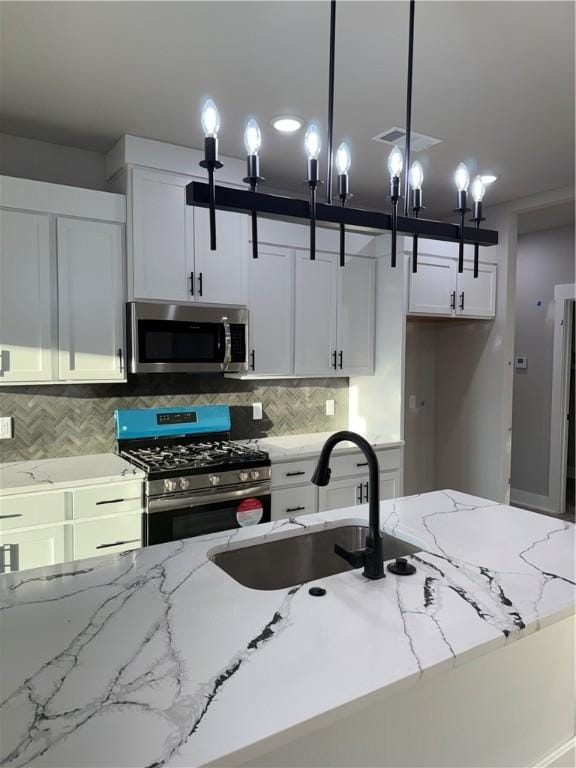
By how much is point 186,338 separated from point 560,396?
3767 mm

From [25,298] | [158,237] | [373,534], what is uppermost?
[158,237]

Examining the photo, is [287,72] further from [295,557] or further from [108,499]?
[108,499]

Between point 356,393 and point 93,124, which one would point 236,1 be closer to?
point 93,124

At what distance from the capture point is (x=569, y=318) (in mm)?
5074

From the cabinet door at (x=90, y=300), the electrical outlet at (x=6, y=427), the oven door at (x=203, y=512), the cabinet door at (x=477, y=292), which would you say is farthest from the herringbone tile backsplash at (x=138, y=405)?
the cabinet door at (x=477, y=292)

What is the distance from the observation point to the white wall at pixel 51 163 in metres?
2.89

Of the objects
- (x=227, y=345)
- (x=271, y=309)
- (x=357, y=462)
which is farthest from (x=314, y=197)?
(x=357, y=462)

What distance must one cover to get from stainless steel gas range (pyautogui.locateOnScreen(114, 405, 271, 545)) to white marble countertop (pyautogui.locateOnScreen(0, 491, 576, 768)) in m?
1.03

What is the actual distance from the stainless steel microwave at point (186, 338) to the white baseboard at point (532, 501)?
356cm

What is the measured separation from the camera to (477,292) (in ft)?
13.6

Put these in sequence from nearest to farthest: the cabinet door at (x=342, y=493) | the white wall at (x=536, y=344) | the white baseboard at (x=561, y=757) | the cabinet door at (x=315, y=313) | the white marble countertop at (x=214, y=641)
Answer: the white marble countertop at (x=214, y=641) → the white baseboard at (x=561, y=757) → the cabinet door at (x=342, y=493) → the cabinet door at (x=315, y=313) → the white wall at (x=536, y=344)

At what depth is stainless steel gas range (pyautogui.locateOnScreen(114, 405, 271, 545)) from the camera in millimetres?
2758

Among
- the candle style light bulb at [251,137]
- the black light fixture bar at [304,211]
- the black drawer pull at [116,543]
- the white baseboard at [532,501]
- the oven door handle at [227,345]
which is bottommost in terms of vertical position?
the white baseboard at [532,501]

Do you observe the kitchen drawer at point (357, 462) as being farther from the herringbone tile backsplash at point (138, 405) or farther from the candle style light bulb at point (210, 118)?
the candle style light bulb at point (210, 118)
